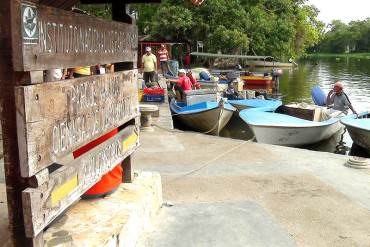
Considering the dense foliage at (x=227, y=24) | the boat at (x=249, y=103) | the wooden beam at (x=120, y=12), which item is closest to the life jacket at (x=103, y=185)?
the wooden beam at (x=120, y=12)

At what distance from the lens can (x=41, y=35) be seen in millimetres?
2645

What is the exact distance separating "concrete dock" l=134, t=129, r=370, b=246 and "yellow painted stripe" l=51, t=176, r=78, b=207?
129 centimetres

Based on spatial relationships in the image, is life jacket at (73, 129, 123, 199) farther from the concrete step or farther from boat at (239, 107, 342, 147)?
boat at (239, 107, 342, 147)

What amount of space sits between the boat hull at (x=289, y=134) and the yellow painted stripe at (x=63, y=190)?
9.39 m

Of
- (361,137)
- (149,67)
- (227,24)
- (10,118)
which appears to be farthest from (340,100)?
(227,24)

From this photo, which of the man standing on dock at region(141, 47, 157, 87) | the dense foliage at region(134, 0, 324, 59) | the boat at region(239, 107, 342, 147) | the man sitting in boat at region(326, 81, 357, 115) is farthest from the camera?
the dense foliage at region(134, 0, 324, 59)

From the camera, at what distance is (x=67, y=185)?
10.0 feet

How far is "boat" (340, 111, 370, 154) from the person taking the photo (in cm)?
1170

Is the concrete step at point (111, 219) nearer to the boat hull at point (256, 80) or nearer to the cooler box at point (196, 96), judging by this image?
the cooler box at point (196, 96)

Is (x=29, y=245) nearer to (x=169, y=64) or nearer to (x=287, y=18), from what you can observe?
(x=169, y=64)

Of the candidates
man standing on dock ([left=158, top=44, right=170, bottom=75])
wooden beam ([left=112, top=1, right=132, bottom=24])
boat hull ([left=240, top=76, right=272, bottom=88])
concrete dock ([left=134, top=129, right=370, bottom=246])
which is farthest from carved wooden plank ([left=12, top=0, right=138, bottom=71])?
boat hull ([left=240, top=76, right=272, bottom=88])

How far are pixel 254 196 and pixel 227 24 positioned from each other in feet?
101

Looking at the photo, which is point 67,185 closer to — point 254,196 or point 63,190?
point 63,190

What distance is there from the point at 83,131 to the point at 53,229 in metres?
0.78
